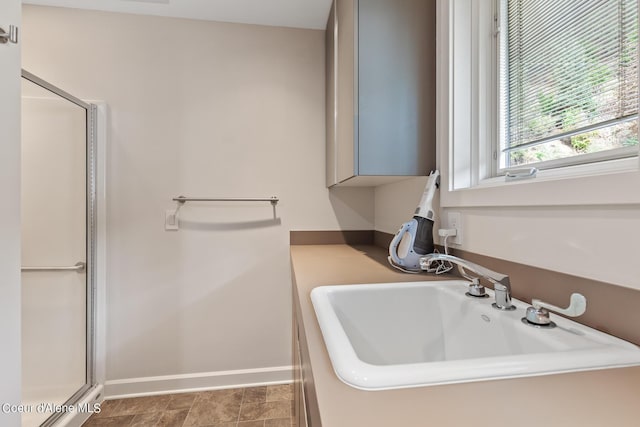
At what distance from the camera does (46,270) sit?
1.50m

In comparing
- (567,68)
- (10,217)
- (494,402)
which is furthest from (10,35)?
(567,68)

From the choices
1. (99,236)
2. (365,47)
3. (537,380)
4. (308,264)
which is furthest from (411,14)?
(99,236)

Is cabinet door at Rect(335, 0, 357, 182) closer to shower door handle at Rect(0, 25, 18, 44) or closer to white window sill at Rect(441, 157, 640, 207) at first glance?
white window sill at Rect(441, 157, 640, 207)

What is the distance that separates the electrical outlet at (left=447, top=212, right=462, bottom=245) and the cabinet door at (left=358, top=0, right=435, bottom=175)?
8.7 inches

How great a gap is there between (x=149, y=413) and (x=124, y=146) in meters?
1.49

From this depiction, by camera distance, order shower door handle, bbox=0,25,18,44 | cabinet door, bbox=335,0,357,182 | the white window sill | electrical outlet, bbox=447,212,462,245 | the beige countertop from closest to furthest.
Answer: the beige countertop < the white window sill < shower door handle, bbox=0,25,18,44 < electrical outlet, bbox=447,212,462,245 < cabinet door, bbox=335,0,357,182

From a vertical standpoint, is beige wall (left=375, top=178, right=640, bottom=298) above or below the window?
below

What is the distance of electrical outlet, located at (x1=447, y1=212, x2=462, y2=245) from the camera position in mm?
969

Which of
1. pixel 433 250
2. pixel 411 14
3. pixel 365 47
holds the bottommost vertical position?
pixel 433 250

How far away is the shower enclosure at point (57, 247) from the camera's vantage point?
142 centimetres

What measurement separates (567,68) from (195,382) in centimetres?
218

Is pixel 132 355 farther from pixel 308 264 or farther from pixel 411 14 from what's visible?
pixel 411 14

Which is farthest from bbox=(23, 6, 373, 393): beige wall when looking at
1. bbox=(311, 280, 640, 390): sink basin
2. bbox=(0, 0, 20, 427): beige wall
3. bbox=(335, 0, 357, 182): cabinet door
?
bbox=(311, 280, 640, 390): sink basin

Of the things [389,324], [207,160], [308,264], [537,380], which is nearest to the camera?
[537,380]
